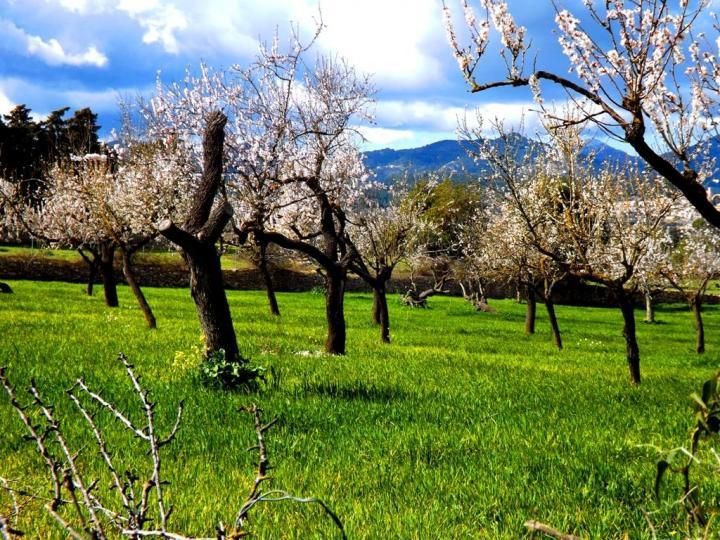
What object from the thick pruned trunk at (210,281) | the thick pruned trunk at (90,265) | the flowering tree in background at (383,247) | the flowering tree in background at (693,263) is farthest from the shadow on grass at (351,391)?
the thick pruned trunk at (90,265)

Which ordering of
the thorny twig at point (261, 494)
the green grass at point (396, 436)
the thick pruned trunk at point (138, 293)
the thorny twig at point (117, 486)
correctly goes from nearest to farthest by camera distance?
the thorny twig at point (261, 494)
the thorny twig at point (117, 486)
the green grass at point (396, 436)
the thick pruned trunk at point (138, 293)

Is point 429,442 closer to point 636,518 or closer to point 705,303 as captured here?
point 636,518

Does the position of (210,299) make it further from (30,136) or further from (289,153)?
(30,136)

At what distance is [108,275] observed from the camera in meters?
30.5

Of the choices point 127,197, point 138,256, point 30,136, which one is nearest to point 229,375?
point 127,197

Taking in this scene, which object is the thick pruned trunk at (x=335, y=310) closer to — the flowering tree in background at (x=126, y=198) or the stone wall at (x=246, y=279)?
the flowering tree in background at (x=126, y=198)

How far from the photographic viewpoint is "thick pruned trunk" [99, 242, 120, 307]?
3008 cm

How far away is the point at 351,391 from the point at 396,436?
9.49 feet

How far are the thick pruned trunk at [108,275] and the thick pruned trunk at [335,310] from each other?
629 inches

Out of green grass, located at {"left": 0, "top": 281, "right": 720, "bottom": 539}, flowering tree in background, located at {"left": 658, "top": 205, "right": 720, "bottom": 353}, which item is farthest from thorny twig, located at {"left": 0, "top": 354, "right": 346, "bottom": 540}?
flowering tree in background, located at {"left": 658, "top": 205, "right": 720, "bottom": 353}

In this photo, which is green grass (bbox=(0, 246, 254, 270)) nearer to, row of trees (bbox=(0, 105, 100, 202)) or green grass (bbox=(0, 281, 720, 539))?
row of trees (bbox=(0, 105, 100, 202))

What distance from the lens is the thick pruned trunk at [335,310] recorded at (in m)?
16.9

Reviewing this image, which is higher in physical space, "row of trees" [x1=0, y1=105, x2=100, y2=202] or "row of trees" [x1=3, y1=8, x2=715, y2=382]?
"row of trees" [x1=0, y1=105, x2=100, y2=202]

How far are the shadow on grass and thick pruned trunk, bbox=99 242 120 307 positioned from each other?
21664 millimetres
